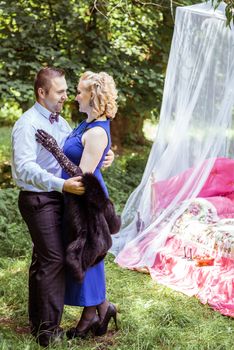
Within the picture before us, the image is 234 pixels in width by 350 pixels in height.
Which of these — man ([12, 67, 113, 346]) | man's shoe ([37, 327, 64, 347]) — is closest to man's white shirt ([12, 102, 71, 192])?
man ([12, 67, 113, 346])

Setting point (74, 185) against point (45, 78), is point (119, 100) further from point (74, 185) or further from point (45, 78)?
point (74, 185)


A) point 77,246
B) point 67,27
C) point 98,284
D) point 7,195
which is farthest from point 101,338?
point 67,27

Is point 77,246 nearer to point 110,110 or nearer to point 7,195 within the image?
point 110,110

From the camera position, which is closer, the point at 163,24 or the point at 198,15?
the point at 198,15

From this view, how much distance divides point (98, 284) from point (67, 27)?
15.8ft

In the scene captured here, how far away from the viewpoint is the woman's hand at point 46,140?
10.5ft

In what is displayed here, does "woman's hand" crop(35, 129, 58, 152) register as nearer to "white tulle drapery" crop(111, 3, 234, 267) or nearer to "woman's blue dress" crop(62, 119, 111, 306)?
"woman's blue dress" crop(62, 119, 111, 306)

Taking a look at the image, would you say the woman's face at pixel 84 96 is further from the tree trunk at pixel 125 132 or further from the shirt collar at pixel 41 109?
the tree trunk at pixel 125 132

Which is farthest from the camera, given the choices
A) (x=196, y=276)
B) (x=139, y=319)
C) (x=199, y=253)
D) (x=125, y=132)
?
(x=125, y=132)

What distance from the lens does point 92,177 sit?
318 cm

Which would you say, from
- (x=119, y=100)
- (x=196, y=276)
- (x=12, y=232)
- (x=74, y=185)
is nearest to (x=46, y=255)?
(x=74, y=185)

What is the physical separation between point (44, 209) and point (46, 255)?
0.26m

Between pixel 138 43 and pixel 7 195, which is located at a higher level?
pixel 138 43

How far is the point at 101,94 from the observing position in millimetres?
3324
